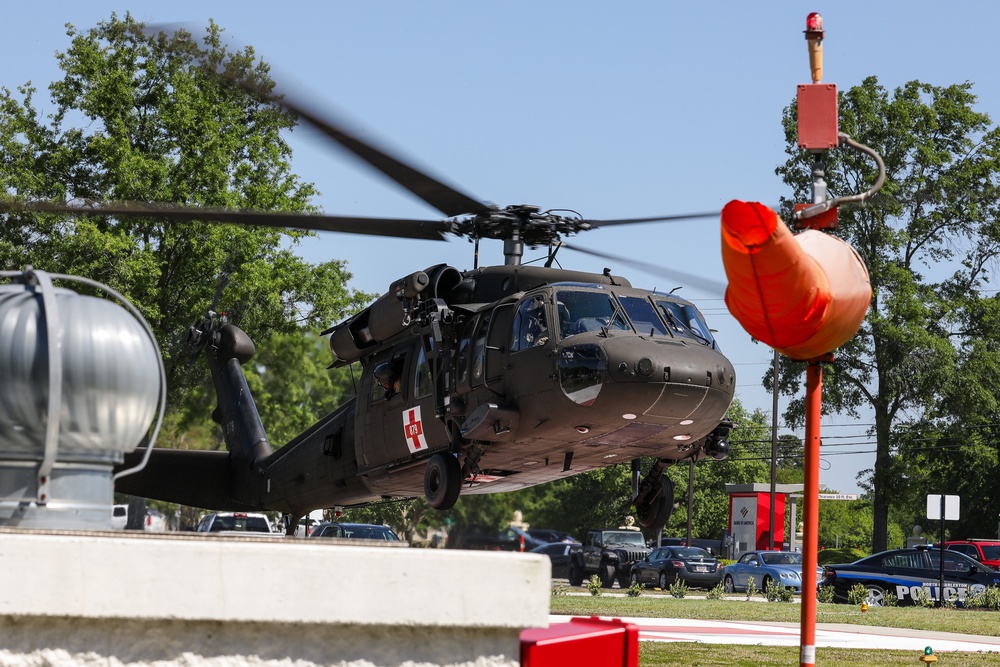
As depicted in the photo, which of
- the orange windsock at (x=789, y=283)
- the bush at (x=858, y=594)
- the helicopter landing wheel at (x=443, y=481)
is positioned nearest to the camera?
the orange windsock at (x=789, y=283)

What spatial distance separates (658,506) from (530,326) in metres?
3.46

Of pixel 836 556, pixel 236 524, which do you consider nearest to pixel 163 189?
pixel 236 524

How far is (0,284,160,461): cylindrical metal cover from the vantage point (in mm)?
3322

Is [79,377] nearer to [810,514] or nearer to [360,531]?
[810,514]

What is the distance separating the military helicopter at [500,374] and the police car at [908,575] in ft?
44.1

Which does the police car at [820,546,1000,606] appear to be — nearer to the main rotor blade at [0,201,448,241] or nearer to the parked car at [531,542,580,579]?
the parked car at [531,542,580,579]

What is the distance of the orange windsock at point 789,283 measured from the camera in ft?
16.3

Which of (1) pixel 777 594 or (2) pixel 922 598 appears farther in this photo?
(1) pixel 777 594

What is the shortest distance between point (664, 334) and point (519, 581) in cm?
943

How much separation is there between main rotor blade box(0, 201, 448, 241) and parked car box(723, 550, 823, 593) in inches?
809

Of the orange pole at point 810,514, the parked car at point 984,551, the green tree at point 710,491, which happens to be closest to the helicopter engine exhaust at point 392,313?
the orange pole at point 810,514

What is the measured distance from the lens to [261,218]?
11492 millimetres

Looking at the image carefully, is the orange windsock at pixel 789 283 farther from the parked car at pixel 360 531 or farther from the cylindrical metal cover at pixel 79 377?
the parked car at pixel 360 531

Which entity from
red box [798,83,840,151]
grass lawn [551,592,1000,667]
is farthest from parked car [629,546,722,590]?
red box [798,83,840,151]
